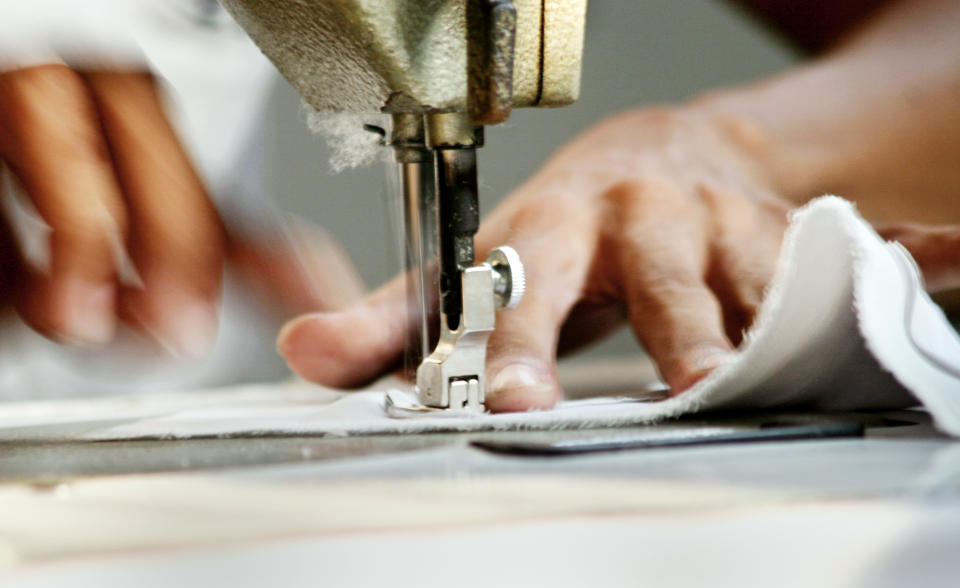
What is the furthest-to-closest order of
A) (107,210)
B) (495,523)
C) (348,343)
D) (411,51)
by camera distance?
(107,210) → (348,343) → (411,51) → (495,523)

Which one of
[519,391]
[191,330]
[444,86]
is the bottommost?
[191,330]

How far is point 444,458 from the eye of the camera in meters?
0.40

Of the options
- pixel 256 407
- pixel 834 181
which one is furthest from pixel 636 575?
pixel 834 181

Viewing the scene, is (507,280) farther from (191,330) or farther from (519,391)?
(191,330)

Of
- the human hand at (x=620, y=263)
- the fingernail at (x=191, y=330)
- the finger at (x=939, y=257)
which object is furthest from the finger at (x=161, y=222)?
the finger at (x=939, y=257)

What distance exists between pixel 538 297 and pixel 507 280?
0.17 metres

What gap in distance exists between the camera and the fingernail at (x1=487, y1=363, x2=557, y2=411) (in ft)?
1.77

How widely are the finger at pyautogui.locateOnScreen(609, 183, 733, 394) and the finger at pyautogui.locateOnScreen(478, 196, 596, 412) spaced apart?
4cm

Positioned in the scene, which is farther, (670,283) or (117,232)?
(117,232)

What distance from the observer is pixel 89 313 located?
914mm

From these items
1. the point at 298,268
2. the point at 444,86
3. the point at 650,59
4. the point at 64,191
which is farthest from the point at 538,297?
the point at 650,59

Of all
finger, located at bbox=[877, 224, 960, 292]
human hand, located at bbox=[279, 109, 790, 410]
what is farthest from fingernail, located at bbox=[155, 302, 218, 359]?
finger, located at bbox=[877, 224, 960, 292]

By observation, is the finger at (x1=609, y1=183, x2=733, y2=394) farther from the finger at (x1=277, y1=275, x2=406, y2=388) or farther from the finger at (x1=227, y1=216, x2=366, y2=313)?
the finger at (x1=227, y1=216, x2=366, y2=313)

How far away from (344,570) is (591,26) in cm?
104
